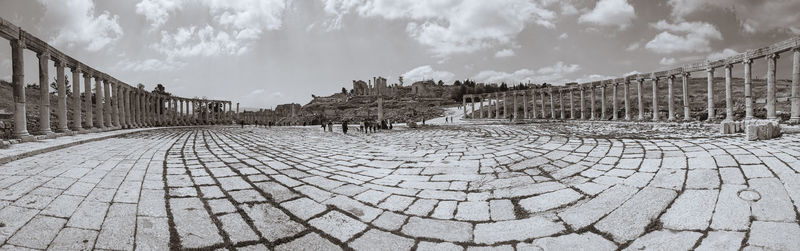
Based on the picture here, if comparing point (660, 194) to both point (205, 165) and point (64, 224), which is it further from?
point (205, 165)

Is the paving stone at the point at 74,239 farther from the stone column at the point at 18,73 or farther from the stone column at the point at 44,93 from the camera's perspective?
the stone column at the point at 44,93

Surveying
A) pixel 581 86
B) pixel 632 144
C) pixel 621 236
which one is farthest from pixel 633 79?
pixel 621 236

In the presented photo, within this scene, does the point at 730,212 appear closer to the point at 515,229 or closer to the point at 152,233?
the point at 515,229

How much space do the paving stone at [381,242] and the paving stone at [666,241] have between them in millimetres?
1672

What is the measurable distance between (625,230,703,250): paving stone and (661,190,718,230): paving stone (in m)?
0.14

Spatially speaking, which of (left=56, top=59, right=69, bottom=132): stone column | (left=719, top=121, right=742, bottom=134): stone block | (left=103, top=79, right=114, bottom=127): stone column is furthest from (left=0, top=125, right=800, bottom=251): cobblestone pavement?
(left=103, top=79, right=114, bottom=127): stone column

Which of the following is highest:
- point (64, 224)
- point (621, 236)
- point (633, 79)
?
point (633, 79)

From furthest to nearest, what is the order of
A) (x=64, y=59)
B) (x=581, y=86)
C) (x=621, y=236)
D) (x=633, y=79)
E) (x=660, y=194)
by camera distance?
(x=581, y=86) < (x=633, y=79) < (x=64, y=59) < (x=660, y=194) < (x=621, y=236)

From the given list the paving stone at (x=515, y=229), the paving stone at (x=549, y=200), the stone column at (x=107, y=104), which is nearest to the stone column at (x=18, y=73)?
the stone column at (x=107, y=104)

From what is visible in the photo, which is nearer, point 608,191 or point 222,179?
point 608,191

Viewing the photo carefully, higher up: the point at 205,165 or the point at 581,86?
the point at 581,86

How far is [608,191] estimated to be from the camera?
12.1 feet

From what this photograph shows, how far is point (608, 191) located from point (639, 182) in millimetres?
552

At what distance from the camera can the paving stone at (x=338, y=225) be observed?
8.90 ft
